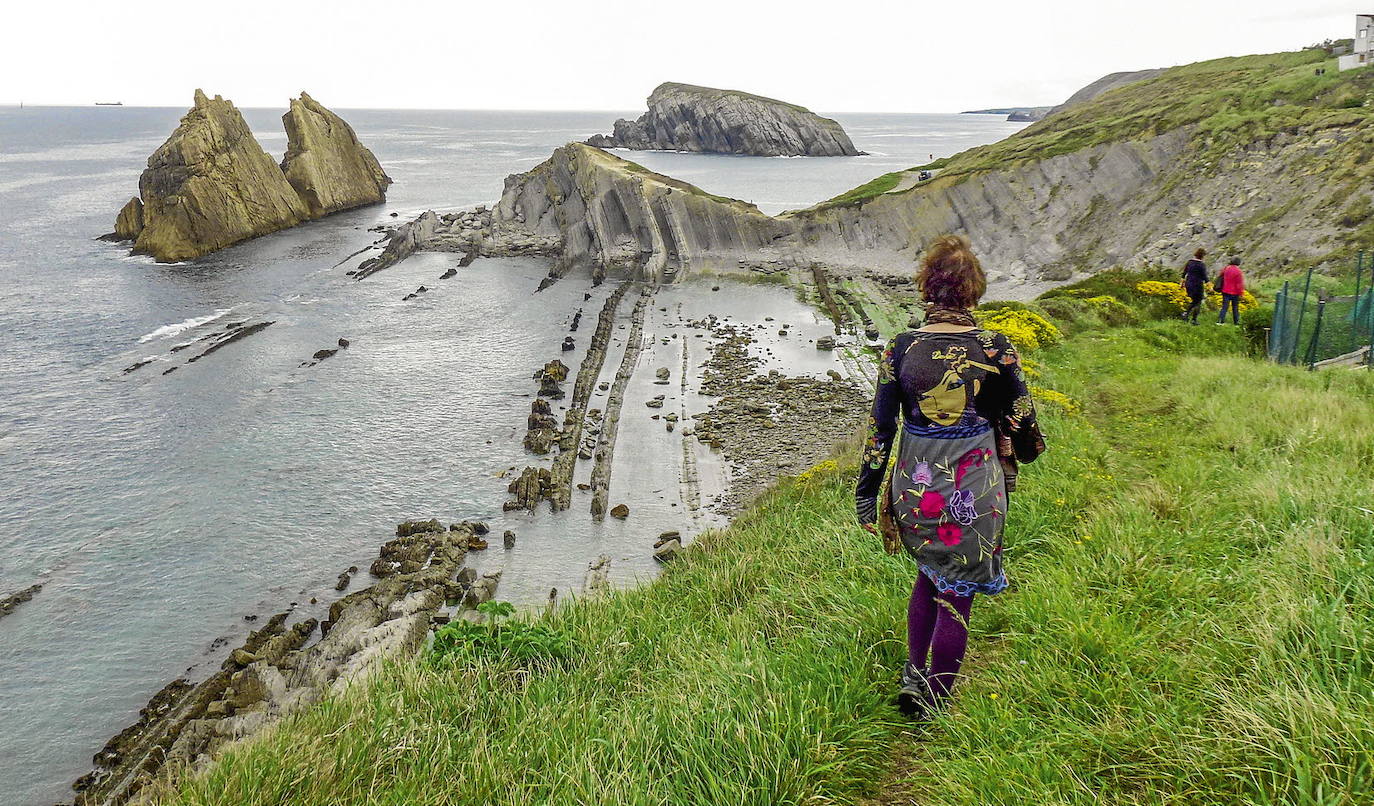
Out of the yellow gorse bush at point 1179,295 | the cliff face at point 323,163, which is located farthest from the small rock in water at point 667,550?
the cliff face at point 323,163

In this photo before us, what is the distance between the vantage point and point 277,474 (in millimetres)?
26578

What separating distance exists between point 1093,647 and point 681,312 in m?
44.5

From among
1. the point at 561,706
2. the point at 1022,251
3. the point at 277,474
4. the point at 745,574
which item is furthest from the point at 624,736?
the point at 1022,251

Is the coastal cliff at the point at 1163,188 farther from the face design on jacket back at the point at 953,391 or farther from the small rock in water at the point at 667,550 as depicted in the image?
the face design on jacket back at the point at 953,391

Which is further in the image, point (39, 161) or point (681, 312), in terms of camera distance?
point (39, 161)

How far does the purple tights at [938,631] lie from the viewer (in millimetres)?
4688

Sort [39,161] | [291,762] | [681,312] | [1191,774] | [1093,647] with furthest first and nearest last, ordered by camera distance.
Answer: [39,161]
[681,312]
[291,762]
[1093,647]
[1191,774]

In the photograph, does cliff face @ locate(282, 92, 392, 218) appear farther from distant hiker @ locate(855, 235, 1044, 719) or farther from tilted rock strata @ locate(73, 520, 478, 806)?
distant hiker @ locate(855, 235, 1044, 719)

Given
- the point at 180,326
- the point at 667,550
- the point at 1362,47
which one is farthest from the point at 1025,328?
the point at 1362,47

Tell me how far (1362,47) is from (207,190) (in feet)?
284

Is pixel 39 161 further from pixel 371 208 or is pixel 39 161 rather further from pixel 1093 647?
pixel 1093 647

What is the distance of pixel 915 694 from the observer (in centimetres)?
502

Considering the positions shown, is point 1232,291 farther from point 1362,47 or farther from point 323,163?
point 323,163

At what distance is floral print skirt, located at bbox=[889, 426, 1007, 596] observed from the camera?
4.52 meters
